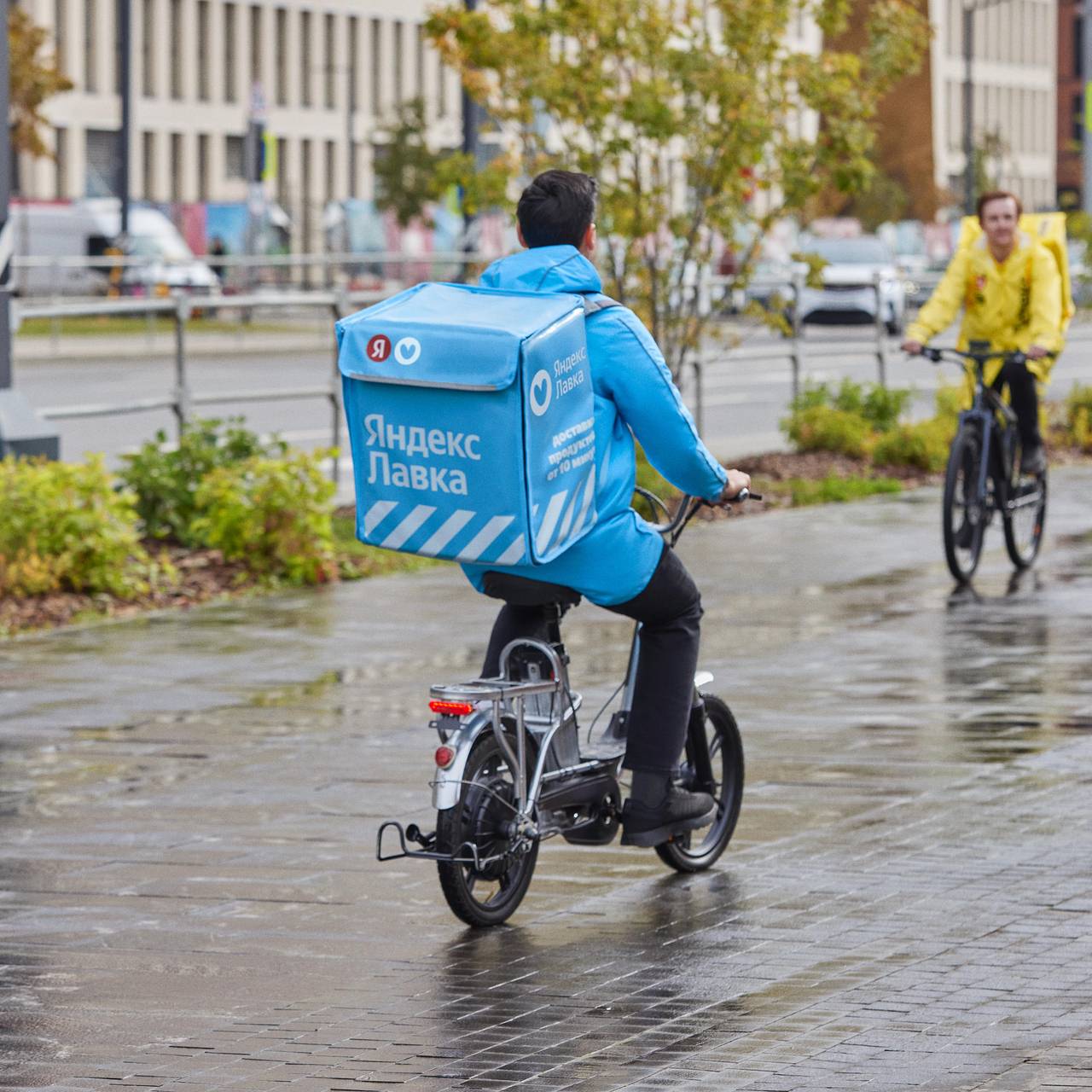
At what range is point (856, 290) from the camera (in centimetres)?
4300

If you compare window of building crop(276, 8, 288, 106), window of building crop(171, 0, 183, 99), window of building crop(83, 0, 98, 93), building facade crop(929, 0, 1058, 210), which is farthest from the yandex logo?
building facade crop(929, 0, 1058, 210)

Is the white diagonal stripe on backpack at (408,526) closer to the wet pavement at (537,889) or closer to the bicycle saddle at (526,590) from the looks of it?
the bicycle saddle at (526,590)

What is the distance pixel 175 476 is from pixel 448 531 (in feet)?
27.0

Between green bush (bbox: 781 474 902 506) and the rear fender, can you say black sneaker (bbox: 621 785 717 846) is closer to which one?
the rear fender

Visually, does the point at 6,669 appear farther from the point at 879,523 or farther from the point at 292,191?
the point at 292,191

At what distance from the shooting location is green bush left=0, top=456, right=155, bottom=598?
41.9 feet

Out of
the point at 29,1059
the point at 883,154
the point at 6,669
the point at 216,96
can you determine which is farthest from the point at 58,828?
the point at 883,154

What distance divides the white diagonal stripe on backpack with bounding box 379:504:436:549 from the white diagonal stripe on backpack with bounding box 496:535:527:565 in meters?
0.21

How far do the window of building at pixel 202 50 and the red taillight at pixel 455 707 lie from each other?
78.2 metres

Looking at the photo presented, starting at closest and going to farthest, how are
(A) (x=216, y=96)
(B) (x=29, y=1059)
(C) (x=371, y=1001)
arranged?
(B) (x=29, y=1059), (C) (x=371, y=1001), (A) (x=216, y=96)

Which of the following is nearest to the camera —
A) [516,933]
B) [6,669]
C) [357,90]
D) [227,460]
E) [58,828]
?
[516,933]

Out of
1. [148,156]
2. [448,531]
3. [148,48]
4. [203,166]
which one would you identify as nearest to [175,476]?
[448,531]

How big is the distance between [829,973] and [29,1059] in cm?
171

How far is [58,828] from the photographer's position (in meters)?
7.98
